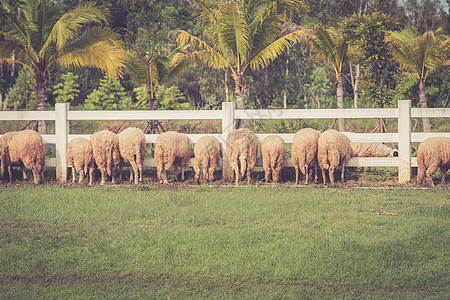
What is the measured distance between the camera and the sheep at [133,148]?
1228 cm

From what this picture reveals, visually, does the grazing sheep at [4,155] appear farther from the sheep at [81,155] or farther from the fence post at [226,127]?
the fence post at [226,127]

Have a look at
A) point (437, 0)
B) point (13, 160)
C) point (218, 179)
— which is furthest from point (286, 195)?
point (437, 0)

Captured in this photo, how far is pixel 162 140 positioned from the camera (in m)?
12.2

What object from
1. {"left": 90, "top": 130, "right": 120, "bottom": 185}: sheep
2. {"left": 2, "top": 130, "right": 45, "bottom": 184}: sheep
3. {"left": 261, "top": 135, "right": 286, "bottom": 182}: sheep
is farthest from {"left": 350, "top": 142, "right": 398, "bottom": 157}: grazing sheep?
{"left": 2, "top": 130, "right": 45, "bottom": 184}: sheep

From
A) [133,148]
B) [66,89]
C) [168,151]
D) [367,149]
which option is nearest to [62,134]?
[133,148]

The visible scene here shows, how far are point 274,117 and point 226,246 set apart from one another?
628 centimetres

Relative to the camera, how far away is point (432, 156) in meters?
11.5

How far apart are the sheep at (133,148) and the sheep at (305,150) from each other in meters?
3.40

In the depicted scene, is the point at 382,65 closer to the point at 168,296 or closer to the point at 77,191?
the point at 77,191

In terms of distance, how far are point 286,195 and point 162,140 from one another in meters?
3.25

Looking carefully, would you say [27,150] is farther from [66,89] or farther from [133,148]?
[66,89]

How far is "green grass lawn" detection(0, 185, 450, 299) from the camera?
574cm

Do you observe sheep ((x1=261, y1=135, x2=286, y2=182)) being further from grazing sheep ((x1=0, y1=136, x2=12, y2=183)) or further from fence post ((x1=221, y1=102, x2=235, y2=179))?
grazing sheep ((x1=0, y1=136, x2=12, y2=183))

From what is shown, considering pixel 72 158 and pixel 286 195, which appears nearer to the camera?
pixel 286 195
